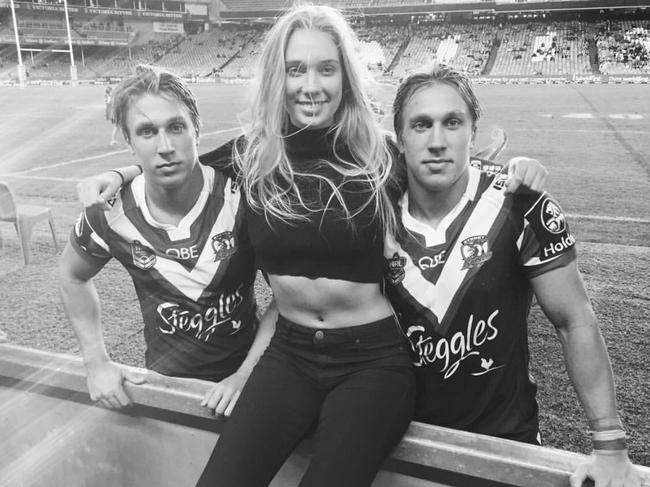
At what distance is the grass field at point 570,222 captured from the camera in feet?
11.1

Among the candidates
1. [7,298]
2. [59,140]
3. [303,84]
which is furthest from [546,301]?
[59,140]

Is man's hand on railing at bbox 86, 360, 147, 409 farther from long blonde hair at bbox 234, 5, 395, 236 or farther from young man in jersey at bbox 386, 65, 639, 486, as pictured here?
young man in jersey at bbox 386, 65, 639, 486

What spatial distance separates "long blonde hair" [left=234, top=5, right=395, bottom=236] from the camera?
6.26 feet

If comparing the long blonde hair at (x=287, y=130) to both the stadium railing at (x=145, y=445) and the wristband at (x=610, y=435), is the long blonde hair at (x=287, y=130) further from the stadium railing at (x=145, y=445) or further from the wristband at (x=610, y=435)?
the wristband at (x=610, y=435)

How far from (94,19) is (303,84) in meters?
57.1

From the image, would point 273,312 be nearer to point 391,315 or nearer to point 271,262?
point 271,262

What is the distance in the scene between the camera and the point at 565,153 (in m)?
11.3

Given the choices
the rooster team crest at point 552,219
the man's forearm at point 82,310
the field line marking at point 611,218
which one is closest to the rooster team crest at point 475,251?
the rooster team crest at point 552,219

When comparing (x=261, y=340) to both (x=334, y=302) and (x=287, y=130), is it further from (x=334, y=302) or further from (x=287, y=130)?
(x=287, y=130)

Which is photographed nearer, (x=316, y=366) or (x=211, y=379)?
(x=316, y=366)

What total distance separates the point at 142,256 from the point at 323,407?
2.79ft

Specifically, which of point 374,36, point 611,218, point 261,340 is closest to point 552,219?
point 261,340

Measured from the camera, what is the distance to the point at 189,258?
6.80 feet

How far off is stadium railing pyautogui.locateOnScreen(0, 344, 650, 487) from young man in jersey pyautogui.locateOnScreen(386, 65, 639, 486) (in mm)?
211
